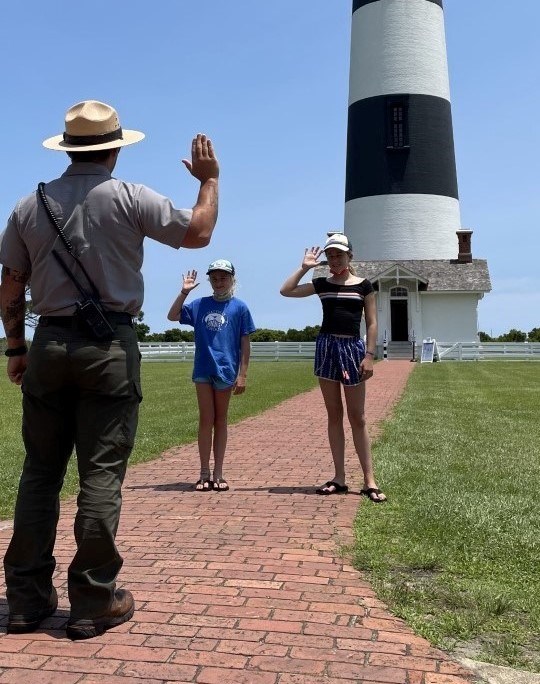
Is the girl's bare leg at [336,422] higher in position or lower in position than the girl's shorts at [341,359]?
lower

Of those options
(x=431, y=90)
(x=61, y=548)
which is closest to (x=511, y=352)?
(x=431, y=90)

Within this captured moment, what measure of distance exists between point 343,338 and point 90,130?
3.26 m

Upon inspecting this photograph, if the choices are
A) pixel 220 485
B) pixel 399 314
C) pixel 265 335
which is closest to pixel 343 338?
pixel 220 485

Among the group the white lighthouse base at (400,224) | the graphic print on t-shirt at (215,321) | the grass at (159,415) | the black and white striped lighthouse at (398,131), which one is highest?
the black and white striped lighthouse at (398,131)

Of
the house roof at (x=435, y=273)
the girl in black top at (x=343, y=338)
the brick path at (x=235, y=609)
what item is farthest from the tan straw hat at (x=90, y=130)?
the house roof at (x=435, y=273)

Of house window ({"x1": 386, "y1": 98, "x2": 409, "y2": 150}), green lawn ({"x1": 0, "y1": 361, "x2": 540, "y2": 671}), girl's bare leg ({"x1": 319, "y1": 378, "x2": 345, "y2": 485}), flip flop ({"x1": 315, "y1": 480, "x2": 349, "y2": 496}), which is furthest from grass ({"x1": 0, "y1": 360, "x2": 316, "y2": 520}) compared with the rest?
house window ({"x1": 386, "y1": 98, "x2": 409, "y2": 150})

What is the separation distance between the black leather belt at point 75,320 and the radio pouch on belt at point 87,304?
29mm

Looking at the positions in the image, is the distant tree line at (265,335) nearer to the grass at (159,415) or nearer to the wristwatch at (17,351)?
the grass at (159,415)

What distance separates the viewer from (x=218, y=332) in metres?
6.78

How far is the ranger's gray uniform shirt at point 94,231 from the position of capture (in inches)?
142

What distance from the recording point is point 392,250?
116 ft

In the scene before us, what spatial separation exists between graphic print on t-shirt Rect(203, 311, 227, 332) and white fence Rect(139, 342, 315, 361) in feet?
111

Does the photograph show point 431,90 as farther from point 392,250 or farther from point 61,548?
point 61,548

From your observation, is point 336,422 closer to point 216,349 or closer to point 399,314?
point 216,349
